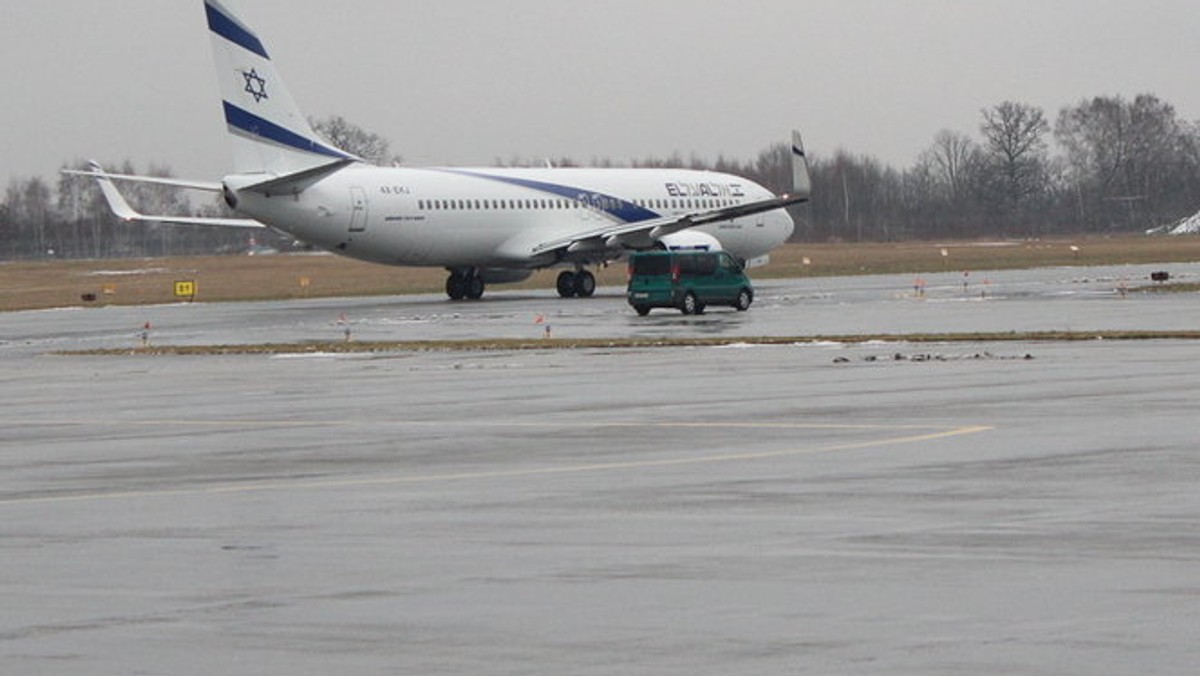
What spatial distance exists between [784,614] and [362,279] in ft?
294

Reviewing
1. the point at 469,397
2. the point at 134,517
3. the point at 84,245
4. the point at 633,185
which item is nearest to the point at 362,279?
the point at 633,185

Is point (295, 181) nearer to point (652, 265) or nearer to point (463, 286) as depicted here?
point (463, 286)

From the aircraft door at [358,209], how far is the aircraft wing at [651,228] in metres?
6.96

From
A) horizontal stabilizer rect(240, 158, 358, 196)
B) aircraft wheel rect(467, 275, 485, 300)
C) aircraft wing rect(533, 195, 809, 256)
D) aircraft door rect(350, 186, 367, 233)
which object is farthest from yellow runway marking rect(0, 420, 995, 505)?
aircraft wheel rect(467, 275, 485, 300)

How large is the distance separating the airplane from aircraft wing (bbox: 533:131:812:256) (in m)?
0.06

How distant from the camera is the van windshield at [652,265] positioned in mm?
60312

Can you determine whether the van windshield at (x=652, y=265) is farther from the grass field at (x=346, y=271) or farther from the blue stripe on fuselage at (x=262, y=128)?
the grass field at (x=346, y=271)

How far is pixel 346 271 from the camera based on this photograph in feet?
377

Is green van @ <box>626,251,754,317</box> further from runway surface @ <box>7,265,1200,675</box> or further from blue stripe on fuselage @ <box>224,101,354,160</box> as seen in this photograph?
runway surface @ <box>7,265,1200,675</box>

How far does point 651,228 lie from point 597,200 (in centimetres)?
377

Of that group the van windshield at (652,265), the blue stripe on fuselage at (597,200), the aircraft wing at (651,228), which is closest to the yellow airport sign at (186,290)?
the blue stripe on fuselage at (597,200)

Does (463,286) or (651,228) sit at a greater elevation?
(651,228)

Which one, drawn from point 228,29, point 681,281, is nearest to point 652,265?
point 681,281

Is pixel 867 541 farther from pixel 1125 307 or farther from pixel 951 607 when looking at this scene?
pixel 1125 307
